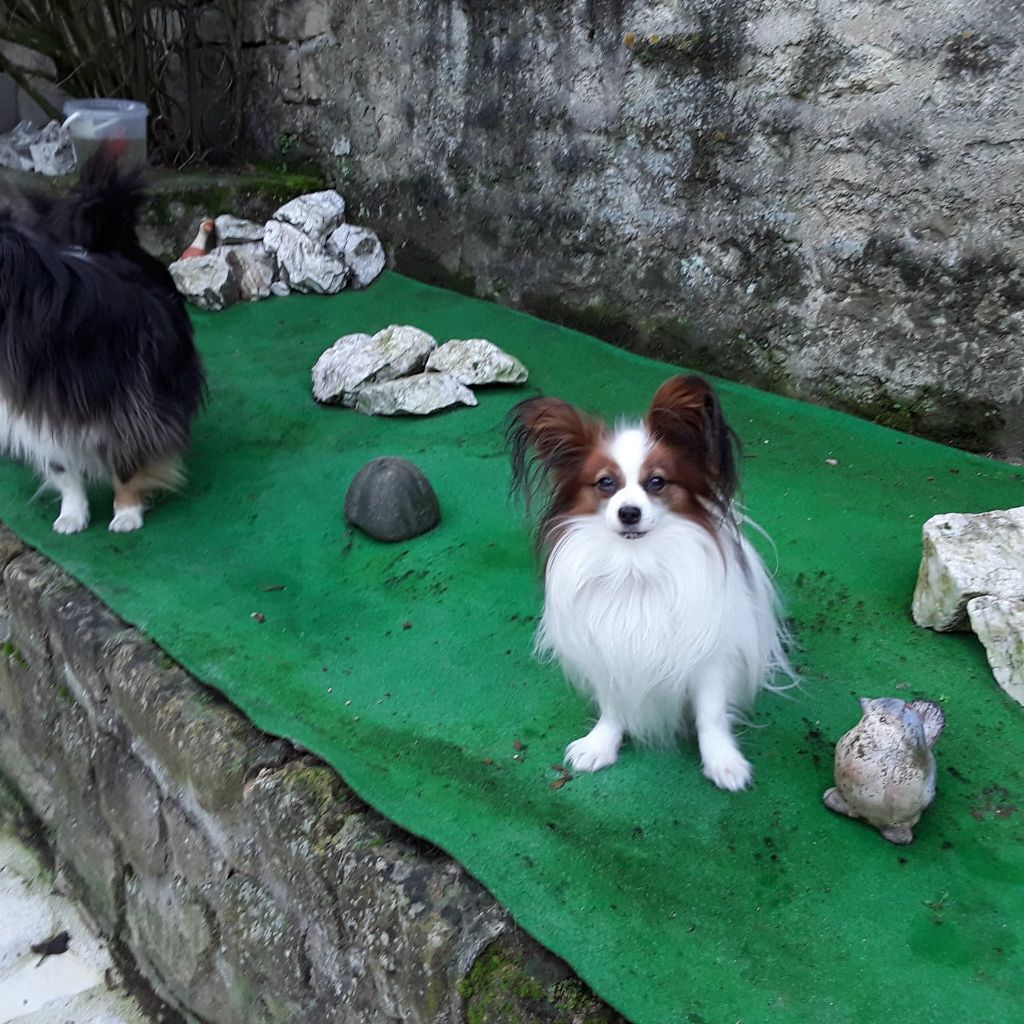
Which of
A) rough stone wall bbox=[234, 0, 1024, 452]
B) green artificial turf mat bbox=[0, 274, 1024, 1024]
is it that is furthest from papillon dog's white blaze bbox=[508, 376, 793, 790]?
rough stone wall bbox=[234, 0, 1024, 452]

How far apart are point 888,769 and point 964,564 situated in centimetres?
77

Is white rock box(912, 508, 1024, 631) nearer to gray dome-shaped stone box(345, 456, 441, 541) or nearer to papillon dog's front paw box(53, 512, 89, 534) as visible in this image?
gray dome-shaped stone box(345, 456, 441, 541)

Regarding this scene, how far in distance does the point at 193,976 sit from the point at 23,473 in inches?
Result: 73.3

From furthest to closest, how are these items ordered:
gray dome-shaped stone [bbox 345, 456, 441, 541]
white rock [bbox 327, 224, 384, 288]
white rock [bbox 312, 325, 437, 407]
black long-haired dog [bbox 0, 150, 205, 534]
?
1. white rock [bbox 327, 224, 384, 288]
2. white rock [bbox 312, 325, 437, 407]
3. gray dome-shaped stone [bbox 345, 456, 441, 541]
4. black long-haired dog [bbox 0, 150, 205, 534]

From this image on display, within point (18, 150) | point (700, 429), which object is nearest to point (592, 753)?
point (700, 429)

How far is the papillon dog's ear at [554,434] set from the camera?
177 cm

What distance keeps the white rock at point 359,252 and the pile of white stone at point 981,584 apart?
337 cm

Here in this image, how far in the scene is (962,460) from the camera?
3.08 meters

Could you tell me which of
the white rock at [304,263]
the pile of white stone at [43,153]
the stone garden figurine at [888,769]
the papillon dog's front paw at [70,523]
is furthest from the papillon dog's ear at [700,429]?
the pile of white stone at [43,153]

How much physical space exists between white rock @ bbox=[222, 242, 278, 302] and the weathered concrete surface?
7.46 ft

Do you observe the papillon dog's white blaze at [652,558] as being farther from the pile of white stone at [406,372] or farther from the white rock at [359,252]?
the white rock at [359,252]

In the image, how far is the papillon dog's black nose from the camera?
66.9 inches

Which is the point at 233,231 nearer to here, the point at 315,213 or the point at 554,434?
the point at 315,213

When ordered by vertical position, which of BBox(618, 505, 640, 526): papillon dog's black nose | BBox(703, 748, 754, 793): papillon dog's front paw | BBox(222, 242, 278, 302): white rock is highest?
BBox(618, 505, 640, 526): papillon dog's black nose
